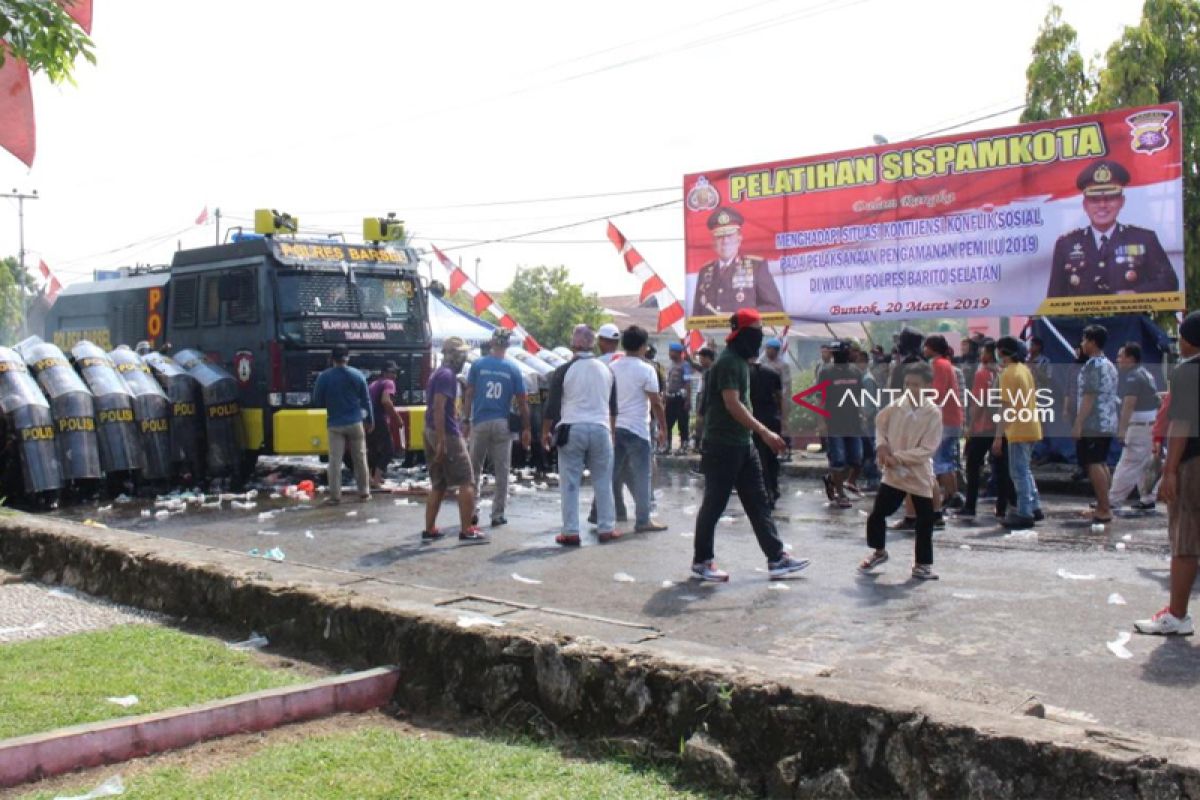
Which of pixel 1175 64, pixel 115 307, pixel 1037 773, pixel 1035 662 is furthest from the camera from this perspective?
pixel 1175 64

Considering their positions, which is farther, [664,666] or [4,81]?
[4,81]

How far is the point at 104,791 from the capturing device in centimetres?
411

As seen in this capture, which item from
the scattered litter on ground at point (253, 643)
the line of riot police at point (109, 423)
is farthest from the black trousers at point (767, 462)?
the line of riot police at point (109, 423)

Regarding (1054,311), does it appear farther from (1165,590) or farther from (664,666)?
(664,666)

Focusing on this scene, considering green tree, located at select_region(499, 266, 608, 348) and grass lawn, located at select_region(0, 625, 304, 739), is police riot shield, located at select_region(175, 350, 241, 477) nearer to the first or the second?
grass lawn, located at select_region(0, 625, 304, 739)

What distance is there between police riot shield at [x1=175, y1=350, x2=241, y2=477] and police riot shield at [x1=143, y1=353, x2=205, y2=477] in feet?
0.34

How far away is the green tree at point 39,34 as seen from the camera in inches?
211

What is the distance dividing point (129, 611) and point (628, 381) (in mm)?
4684

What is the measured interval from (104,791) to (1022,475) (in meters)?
8.90

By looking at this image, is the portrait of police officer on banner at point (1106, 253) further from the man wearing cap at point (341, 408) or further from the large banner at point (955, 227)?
the man wearing cap at point (341, 408)

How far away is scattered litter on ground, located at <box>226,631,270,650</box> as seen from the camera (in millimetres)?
6207

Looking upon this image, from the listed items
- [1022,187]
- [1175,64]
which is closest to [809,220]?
[1022,187]

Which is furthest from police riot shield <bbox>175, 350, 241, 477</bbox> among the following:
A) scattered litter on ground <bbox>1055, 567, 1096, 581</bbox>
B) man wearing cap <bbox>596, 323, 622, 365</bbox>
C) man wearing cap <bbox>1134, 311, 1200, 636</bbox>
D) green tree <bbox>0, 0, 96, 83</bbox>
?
man wearing cap <bbox>1134, 311, 1200, 636</bbox>

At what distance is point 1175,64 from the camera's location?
67.9 feet
